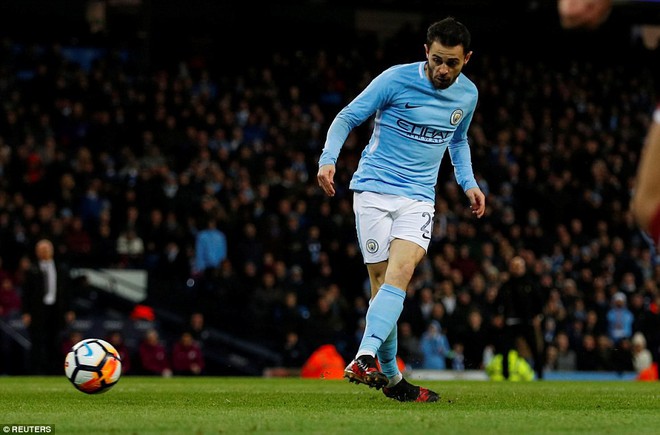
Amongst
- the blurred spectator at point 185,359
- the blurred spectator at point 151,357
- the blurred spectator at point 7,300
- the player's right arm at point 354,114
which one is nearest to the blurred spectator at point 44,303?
the blurred spectator at point 7,300

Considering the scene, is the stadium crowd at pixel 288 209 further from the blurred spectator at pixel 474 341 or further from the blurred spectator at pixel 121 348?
the blurred spectator at pixel 121 348

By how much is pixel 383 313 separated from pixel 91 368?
2.23 meters

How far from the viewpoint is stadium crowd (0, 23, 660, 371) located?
63.5 ft

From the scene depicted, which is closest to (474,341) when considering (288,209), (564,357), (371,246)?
(564,357)

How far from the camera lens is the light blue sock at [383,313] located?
288 inches

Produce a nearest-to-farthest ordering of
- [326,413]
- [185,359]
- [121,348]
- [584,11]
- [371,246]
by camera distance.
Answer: [584,11] < [326,413] < [371,246] < [121,348] < [185,359]

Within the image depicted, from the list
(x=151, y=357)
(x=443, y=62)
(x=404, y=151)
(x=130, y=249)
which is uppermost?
(x=443, y=62)

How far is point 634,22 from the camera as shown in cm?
3183

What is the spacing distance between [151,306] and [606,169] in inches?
448

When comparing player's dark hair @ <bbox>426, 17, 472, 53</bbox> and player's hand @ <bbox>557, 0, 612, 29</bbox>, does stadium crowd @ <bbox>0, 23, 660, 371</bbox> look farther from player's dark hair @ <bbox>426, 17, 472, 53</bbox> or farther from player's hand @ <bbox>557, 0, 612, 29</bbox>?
player's hand @ <bbox>557, 0, 612, 29</bbox>

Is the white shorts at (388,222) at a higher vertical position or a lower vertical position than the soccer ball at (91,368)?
higher

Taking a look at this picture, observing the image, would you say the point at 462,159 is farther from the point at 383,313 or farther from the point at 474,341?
the point at 474,341

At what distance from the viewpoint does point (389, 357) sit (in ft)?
25.7

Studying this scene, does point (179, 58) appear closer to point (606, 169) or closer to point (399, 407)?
point (606, 169)
